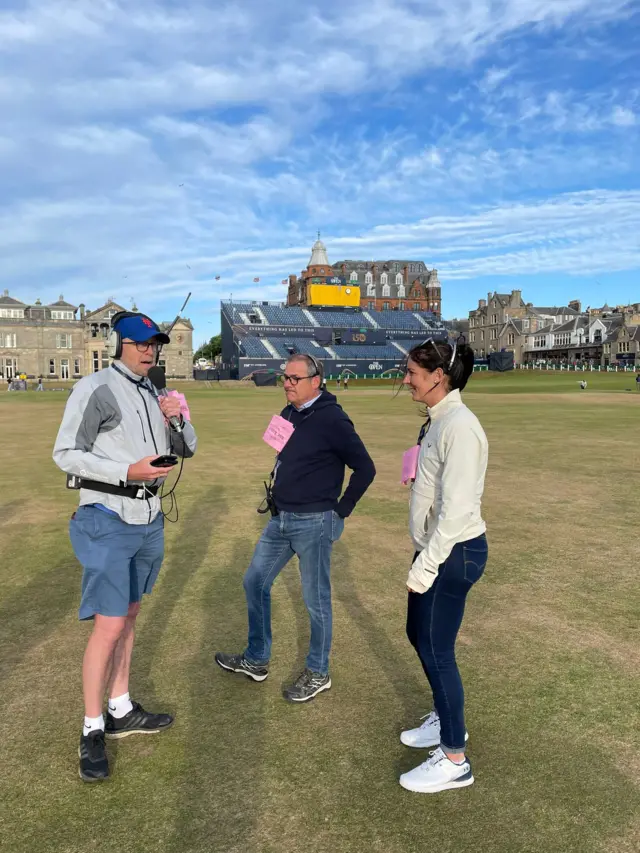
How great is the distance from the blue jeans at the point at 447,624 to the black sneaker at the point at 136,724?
66.9 inches

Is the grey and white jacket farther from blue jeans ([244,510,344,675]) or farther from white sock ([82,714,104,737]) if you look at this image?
white sock ([82,714,104,737])

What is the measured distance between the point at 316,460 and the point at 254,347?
89.4m

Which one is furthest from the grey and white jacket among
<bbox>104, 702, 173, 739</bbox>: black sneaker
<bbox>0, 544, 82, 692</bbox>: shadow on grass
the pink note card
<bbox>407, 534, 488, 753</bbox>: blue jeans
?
<bbox>0, 544, 82, 692</bbox>: shadow on grass

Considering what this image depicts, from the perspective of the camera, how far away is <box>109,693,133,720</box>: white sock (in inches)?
143

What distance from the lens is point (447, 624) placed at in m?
2.98

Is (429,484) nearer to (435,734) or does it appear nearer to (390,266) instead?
(435,734)

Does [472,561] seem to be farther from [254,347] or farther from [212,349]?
[212,349]

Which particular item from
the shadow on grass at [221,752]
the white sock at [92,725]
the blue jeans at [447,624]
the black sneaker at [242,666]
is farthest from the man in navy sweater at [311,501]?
the white sock at [92,725]

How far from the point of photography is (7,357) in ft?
308

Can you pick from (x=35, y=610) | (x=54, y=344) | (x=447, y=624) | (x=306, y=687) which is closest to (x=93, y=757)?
(x=306, y=687)

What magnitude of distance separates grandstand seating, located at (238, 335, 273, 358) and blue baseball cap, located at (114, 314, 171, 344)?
287 feet

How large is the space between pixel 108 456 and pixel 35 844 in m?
1.86

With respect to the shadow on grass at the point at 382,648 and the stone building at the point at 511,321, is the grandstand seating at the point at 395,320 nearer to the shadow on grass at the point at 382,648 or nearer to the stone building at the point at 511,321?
the stone building at the point at 511,321

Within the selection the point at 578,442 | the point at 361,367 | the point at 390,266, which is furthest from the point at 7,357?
the point at 578,442
